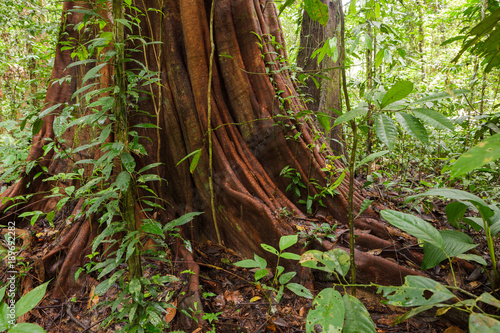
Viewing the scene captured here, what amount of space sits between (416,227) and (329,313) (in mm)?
546

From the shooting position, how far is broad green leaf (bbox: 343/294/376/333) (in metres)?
0.86

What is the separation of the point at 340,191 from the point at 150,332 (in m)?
1.78

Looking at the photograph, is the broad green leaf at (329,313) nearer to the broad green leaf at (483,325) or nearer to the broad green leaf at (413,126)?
the broad green leaf at (483,325)

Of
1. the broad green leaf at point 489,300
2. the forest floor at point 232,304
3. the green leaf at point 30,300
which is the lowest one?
the forest floor at point 232,304

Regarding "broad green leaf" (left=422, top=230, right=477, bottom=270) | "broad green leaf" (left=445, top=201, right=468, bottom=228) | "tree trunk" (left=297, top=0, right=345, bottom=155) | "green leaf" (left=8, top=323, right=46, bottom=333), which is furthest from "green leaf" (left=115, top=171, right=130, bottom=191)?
"tree trunk" (left=297, top=0, right=345, bottom=155)

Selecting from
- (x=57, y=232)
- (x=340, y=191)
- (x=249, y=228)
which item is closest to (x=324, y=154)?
(x=340, y=191)

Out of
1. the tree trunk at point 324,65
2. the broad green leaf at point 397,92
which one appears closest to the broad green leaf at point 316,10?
the broad green leaf at point 397,92

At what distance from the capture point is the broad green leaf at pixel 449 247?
4.25ft

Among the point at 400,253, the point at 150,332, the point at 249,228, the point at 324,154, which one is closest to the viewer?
the point at 150,332

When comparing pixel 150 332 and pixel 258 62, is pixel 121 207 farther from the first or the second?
pixel 258 62

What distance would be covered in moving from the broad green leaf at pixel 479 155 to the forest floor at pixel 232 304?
4.19 ft

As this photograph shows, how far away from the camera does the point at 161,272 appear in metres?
2.09

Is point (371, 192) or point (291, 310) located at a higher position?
point (371, 192)

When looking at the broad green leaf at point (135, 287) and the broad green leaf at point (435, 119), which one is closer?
the broad green leaf at point (435, 119)
